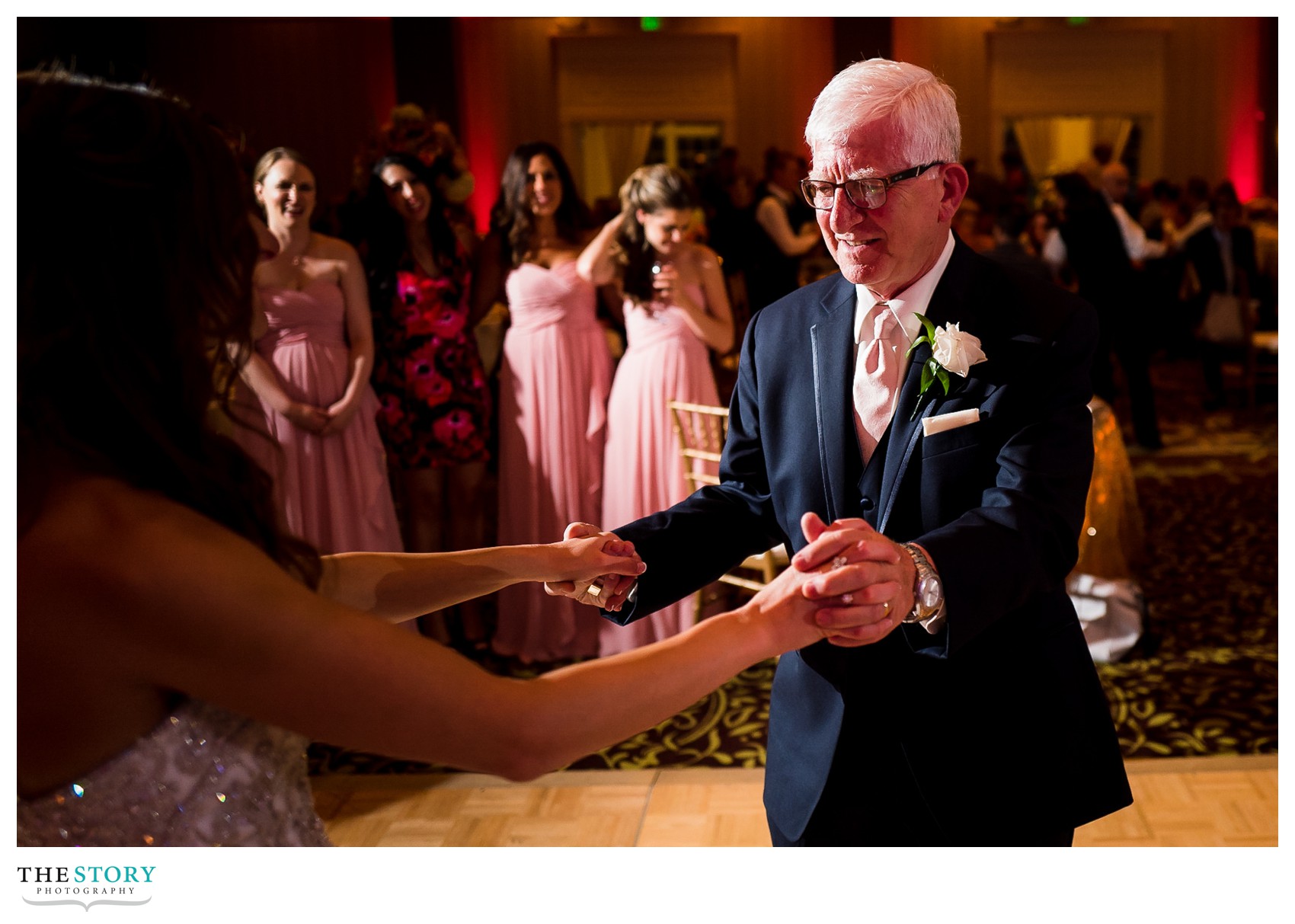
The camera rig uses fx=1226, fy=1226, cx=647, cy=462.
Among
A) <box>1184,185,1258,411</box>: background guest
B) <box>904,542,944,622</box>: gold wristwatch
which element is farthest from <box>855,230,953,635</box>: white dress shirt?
<box>1184,185,1258,411</box>: background guest

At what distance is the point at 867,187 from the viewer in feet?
5.41

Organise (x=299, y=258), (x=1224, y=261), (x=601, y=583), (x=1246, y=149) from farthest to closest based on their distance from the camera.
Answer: (x=1246, y=149), (x=1224, y=261), (x=299, y=258), (x=601, y=583)

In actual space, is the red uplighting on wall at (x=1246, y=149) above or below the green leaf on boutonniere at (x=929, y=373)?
above

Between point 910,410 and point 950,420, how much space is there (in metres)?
0.07

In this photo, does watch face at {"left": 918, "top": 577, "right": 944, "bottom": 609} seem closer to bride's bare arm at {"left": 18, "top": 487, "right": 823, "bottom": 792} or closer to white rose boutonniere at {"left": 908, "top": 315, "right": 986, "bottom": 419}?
white rose boutonniere at {"left": 908, "top": 315, "right": 986, "bottom": 419}

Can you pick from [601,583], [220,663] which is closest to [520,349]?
[601,583]

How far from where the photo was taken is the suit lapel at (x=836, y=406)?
173 cm

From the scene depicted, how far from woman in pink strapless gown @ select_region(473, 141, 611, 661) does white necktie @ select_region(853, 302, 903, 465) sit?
9.51ft

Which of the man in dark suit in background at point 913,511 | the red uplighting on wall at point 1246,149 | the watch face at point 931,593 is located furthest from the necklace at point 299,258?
the red uplighting on wall at point 1246,149

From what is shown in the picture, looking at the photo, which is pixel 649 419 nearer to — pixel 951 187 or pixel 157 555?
pixel 951 187

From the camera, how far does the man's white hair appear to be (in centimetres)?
162

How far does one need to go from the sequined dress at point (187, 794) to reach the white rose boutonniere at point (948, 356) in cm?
91

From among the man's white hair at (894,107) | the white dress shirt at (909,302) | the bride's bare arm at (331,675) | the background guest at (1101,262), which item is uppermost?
the background guest at (1101,262)

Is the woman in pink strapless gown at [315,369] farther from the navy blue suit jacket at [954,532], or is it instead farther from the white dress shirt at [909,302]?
the white dress shirt at [909,302]
